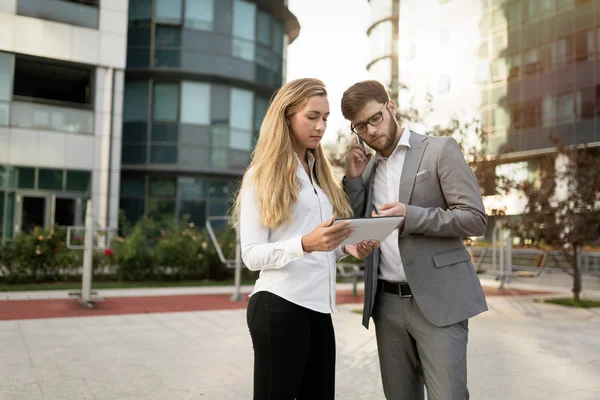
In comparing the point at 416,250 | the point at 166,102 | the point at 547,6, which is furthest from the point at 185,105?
the point at 416,250

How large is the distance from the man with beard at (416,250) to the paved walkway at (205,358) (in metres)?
1.96

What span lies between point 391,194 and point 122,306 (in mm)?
8018

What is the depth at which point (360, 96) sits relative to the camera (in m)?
2.68

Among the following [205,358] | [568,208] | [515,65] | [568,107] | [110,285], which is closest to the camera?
[205,358]

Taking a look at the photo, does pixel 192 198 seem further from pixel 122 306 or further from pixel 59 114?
pixel 122 306

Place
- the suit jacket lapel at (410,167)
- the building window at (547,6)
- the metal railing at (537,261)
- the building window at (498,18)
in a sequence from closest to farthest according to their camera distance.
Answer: the suit jacket lapel at (410,167) → the metal railing at (537,261) → the building window at (547,6) → the building window at (498,18)

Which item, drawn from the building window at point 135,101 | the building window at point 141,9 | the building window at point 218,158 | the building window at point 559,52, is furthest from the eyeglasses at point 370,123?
the building window at point 559,52

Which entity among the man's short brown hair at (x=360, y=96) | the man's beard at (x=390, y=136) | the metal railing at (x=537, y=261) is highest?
the man's short brown hair at (x=360, y=96)

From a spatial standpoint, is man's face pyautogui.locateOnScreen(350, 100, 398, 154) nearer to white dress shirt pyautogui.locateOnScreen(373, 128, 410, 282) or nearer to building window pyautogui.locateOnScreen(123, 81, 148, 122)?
white dress shirt pyautogui.locateOnScreen(373, 128, 410, 282)

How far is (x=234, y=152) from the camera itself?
24062 mm

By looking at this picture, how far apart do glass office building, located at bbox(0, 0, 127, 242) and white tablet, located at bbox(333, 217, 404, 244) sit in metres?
19.7

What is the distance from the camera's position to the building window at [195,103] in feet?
76.7

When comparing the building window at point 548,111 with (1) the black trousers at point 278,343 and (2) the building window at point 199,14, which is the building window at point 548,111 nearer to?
(2) the building window at point 199,14

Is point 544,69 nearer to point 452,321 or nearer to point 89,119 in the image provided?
point 89,119
